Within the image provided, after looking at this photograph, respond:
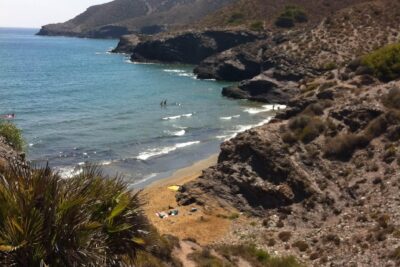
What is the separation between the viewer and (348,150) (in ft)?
100

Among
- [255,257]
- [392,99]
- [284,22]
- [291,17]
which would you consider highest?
[291,17]

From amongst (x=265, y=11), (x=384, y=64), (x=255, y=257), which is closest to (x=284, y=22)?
(x=265, y=11)

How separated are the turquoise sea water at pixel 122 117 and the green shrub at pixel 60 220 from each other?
1264cm

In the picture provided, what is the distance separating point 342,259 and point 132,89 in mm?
64984

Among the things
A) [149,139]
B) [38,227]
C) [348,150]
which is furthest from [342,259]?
[149,139]

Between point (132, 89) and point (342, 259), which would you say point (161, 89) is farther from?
point (342, 259)

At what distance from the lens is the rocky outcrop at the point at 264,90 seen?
7338 cm

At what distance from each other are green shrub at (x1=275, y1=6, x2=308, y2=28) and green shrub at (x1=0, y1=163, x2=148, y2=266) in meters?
111

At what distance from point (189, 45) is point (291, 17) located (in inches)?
991

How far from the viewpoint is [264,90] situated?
76625 mm

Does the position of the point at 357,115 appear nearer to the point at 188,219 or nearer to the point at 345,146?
the point at 345,146

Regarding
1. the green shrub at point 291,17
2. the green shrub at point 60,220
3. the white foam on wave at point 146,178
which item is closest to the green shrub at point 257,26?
the green shrub at point 291,17

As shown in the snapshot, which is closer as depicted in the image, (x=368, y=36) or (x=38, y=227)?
(x=38, y=227)

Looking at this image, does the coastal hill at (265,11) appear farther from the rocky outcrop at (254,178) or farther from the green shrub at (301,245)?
the green shrub at (301,245)
